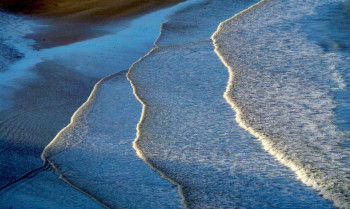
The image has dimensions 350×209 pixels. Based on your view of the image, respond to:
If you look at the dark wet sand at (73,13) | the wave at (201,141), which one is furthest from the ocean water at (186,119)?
the dark wet sand at (73,13)

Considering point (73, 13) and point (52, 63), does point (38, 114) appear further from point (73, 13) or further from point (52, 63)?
point (73, 13)

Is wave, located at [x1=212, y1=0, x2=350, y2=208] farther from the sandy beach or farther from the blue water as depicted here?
the sandy beach

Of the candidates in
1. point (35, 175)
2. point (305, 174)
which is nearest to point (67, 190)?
point (35, 175)

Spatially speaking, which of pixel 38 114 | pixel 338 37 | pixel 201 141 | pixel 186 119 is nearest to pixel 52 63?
pixel 38 114

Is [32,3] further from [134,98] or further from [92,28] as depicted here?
[134,98]

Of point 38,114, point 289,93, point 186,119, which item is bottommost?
point 289,93

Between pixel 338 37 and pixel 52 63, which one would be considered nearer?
pixel 52 63

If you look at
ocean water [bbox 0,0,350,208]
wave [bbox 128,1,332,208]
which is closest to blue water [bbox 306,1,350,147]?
ocean water [bbox 0,0,350,208]

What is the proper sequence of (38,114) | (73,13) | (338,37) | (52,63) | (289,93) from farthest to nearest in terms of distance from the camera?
(73,13), (338,37), (52,63), (289,93), (38,114)
